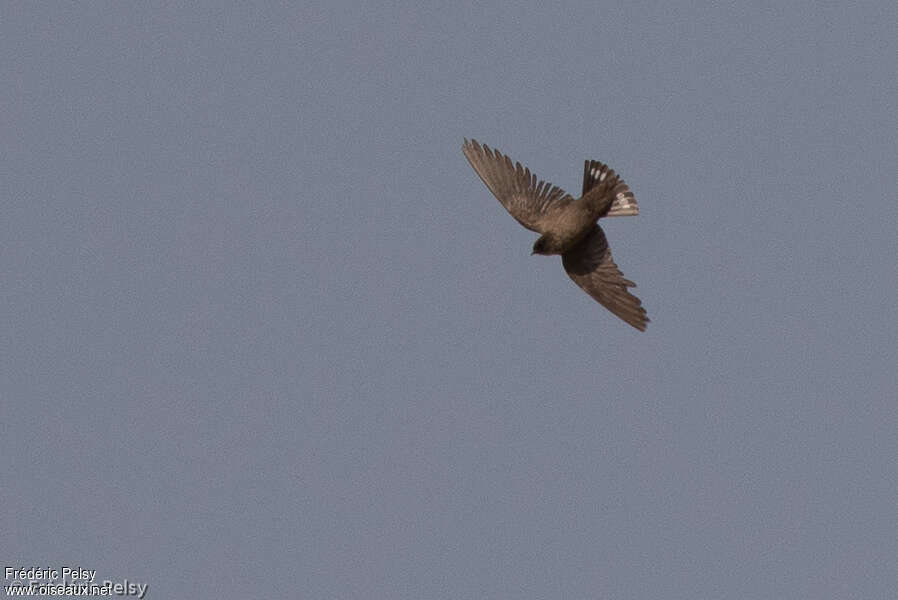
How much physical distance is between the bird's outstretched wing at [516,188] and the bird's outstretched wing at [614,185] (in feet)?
3.47

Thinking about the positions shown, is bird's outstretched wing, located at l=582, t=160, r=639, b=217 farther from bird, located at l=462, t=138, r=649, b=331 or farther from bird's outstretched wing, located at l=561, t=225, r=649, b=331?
bird's outstretched wing, located at l=561, t=225, r=649, b=331

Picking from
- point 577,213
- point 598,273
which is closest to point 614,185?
point 577,213

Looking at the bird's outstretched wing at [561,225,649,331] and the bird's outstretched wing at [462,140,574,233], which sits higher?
the bird's outstretched wing at [462,140,574,233]

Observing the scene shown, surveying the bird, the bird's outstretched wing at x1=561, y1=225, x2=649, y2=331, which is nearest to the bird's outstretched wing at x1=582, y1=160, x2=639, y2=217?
the bird

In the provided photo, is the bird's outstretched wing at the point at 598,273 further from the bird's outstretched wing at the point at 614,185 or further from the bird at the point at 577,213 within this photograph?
the bird's outstretched wing at the point at 614,185

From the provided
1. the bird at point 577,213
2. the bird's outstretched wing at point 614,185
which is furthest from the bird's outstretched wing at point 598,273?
the bird's outstretched wing at point 614,185

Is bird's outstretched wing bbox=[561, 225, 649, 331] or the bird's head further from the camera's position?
the bird's head

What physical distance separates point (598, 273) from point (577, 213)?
116cm

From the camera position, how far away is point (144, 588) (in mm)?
28359

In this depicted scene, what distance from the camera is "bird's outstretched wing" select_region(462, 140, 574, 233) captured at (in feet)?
88.2

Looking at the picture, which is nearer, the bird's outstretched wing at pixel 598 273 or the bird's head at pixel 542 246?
the bird's outstretched wing at pixel 598 273

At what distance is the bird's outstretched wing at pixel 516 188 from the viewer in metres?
26.9

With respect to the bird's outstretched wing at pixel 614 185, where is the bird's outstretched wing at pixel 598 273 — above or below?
below

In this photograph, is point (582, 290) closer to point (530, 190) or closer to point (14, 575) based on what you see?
point (530, 190)
